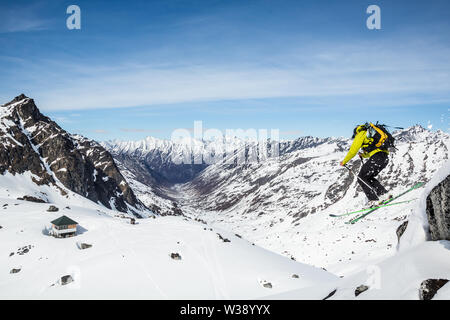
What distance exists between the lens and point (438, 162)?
150 m

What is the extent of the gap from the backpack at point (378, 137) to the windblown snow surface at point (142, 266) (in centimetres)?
834

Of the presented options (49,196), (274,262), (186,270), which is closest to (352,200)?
(274,262)

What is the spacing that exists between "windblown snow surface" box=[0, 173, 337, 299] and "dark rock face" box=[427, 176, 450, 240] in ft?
23.3

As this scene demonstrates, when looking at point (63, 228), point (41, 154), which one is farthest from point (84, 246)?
point (41, 154)

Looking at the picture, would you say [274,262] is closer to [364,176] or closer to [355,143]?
[364,176]

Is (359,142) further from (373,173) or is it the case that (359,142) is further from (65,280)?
(65,280)

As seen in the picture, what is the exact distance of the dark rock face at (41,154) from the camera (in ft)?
432

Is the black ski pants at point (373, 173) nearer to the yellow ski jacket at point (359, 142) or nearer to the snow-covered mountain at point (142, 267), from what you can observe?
the yellow ski jacket at point (359, 142)

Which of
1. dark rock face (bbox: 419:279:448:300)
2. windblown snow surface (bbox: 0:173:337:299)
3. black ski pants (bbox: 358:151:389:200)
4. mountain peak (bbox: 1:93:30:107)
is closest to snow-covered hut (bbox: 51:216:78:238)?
windblown snow surface (bbox: 0:173:337:299)

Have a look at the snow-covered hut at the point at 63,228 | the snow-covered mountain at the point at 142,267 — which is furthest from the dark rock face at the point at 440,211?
the snow-covered hut at the point at 63,228

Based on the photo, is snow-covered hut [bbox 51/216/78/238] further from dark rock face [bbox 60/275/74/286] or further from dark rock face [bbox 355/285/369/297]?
dark rock face [bbox 355/285/369/297]

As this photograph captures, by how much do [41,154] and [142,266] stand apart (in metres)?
153
